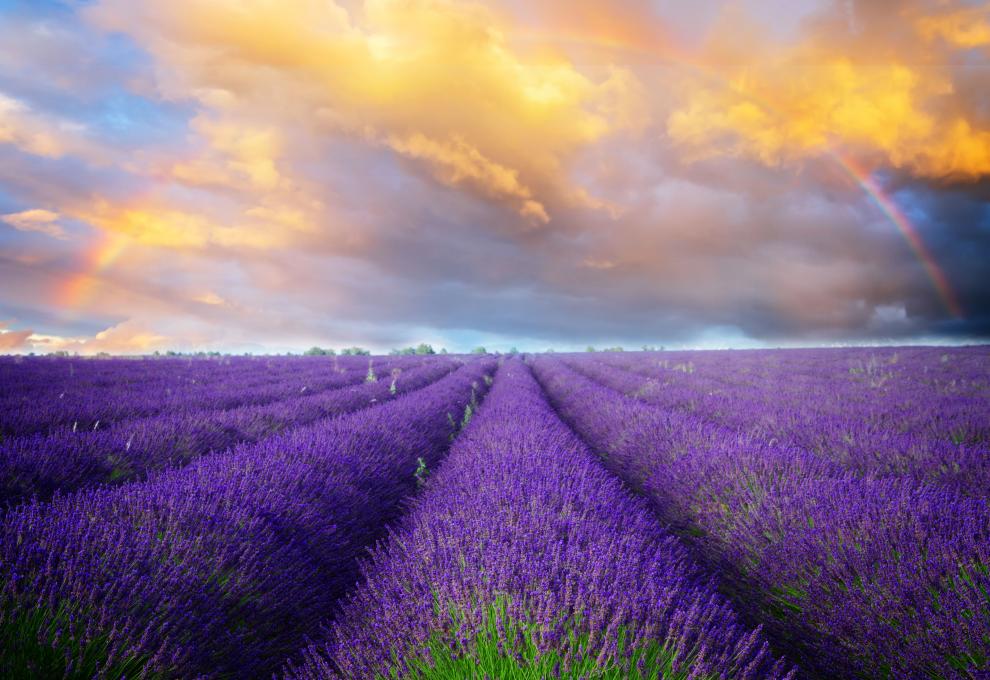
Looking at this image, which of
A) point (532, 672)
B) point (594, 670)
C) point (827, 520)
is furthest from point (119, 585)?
point (827, 520)

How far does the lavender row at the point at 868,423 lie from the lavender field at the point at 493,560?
0.05 metres

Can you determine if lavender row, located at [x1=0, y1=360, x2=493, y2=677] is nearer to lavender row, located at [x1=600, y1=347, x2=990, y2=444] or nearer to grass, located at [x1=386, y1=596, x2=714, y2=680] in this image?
grass, located at [x1=386, y1=596, x2=714, y2=680]

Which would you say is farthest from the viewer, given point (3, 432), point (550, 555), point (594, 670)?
point (3, 432)

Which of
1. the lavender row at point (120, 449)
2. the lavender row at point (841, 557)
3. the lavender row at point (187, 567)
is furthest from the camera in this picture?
the lavender row at point (120, 449)

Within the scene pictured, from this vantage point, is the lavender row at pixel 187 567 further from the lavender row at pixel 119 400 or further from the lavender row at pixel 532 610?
the lavender row at pixel 119 400

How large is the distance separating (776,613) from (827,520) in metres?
0.55

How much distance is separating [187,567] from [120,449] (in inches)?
107

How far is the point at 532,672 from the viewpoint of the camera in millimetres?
1264

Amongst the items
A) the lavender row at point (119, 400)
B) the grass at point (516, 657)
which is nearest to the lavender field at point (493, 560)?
the grass at point (516, 657)

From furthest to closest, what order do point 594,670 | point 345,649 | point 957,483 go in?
point 957,483
point 345,649
point 594,670

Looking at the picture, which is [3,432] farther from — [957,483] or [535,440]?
[957,483]

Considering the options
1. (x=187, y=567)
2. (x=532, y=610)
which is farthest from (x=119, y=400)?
(x=532, y=610)

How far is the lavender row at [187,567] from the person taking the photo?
1.39 metres

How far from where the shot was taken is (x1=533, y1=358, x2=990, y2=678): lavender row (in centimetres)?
171
